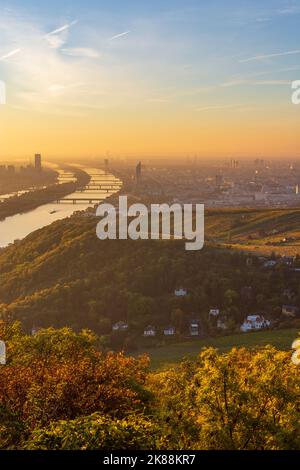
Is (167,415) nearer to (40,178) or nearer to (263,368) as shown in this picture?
(263,368)

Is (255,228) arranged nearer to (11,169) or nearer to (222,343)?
(222,343)

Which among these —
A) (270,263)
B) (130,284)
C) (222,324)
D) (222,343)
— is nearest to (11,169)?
(130,284)

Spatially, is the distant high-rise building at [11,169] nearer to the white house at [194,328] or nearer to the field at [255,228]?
the field at [255,228]

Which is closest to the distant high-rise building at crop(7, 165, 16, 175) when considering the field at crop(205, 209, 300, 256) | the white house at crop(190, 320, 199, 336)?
the field at crop(205, 209, 300, 256)

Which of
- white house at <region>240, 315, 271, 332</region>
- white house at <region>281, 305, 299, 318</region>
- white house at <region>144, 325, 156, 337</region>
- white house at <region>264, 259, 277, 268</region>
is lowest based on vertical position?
white house at <region>144, 325, 156, 337</region>

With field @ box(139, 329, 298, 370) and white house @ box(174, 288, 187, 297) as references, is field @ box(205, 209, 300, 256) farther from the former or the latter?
field @ box(139, 329, 298, 370)

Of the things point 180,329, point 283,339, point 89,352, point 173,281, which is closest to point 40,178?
point 173,281

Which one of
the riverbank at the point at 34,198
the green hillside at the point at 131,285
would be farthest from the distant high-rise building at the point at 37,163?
the green hillside at the point at 131,285
